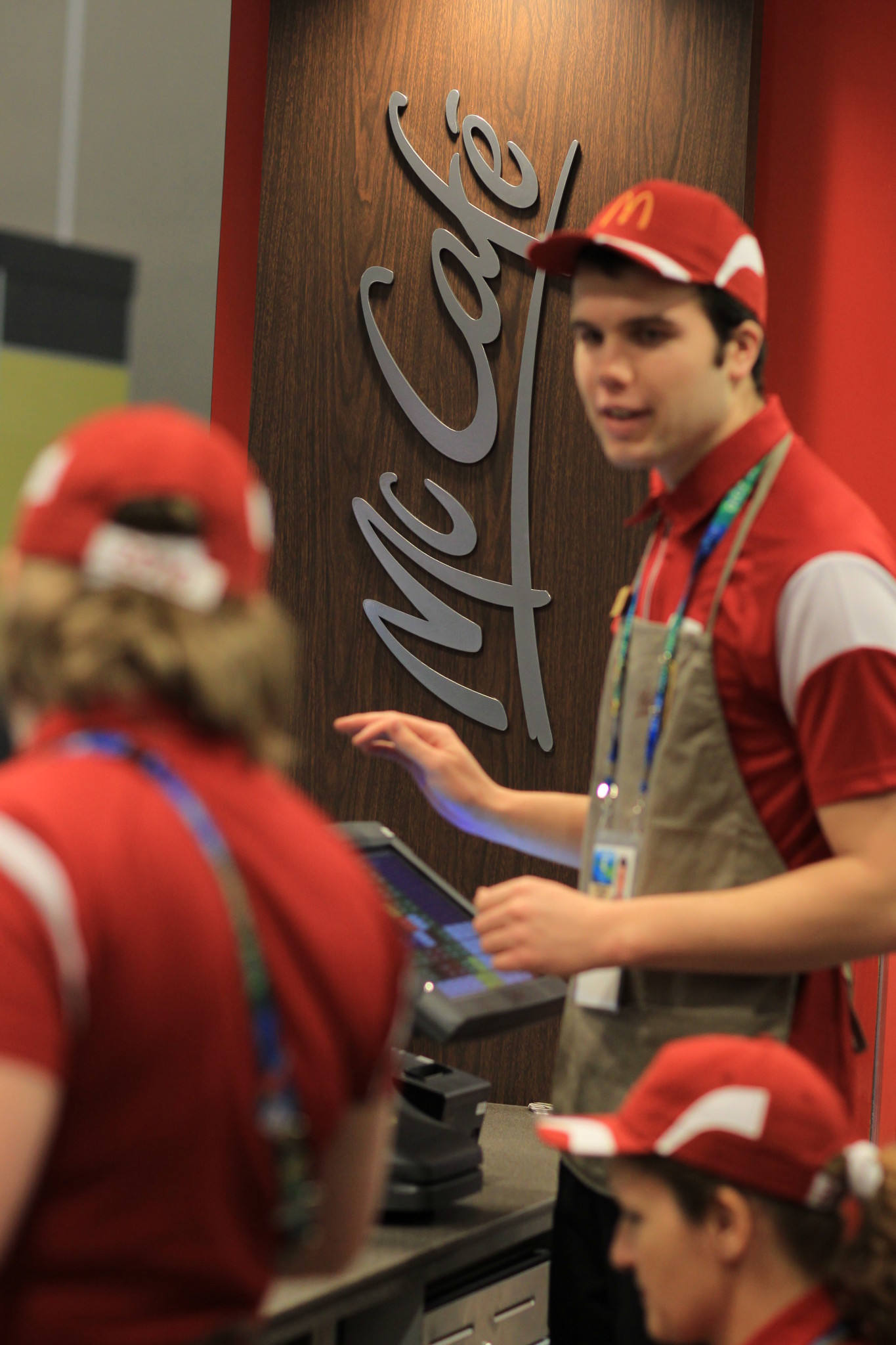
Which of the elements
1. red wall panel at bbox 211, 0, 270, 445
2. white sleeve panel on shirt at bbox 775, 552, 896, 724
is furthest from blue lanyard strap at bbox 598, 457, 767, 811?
red wall panel at bbox 211, 0, 270, 445

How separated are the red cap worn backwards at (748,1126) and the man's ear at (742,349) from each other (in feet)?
2.19

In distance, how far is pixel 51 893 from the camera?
0.79 metres

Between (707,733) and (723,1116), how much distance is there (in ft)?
1.25

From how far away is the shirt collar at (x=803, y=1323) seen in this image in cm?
137

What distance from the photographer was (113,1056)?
82cm

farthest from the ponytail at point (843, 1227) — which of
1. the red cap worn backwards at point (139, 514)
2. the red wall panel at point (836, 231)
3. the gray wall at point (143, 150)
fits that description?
the red wall panel at point (836, 231)

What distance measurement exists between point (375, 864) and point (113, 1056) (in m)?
1.32

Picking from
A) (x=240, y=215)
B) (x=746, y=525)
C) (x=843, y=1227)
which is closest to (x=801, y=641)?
(x=746, y=525)

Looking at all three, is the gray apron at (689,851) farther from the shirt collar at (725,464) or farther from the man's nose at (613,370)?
the man's nose at (613,370)

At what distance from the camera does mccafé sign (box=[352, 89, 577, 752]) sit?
3242 mm

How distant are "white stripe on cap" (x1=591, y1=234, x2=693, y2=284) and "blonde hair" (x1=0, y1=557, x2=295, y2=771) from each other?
859 mm

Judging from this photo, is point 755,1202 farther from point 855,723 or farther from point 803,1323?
point 855,723

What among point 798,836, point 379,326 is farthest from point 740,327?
point 379,326

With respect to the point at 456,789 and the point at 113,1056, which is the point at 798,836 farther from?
the point at 113,1056
